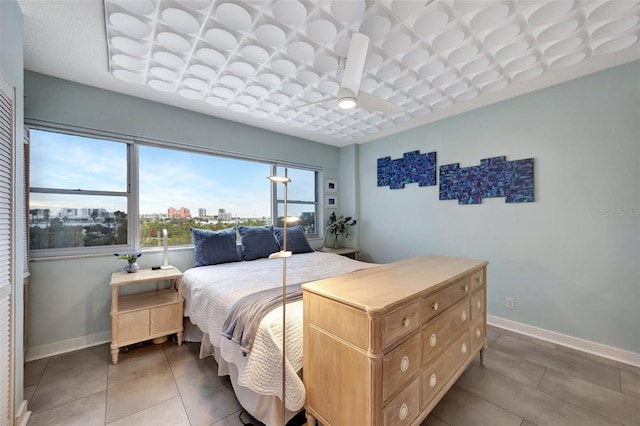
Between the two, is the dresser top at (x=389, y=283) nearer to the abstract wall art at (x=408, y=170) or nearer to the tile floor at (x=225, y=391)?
the tile floor at (x=225, y=391)

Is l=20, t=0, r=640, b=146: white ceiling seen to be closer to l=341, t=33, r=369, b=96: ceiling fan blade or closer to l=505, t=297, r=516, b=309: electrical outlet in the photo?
l=341, t=33, r=369, b=96: ceiling fan blade

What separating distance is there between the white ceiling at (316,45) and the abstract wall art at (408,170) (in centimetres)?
98

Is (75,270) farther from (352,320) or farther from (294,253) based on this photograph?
(352,320)

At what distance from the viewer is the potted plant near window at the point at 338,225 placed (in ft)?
14.7

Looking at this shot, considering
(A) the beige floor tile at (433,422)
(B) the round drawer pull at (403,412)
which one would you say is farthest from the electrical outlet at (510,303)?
(B) the round drawer pull at (403,412)

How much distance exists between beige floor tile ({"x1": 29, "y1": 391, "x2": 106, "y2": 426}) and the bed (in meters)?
0.69

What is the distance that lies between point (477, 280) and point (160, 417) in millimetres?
2443

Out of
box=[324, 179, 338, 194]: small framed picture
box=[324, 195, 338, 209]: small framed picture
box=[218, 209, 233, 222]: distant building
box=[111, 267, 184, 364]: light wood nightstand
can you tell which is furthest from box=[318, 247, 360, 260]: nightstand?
box=[111, 267, 184, 364]: light wood nightstand

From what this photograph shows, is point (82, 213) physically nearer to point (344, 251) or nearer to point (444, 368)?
point (344, 251)

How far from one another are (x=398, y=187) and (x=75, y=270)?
402cm

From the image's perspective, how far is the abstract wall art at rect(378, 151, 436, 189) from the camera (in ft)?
11.6

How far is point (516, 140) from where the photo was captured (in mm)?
2812

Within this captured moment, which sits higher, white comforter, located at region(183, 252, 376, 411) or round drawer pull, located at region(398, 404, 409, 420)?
white comforter, located at region(183, 252, 376, 411)

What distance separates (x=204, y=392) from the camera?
1844 millimetres
